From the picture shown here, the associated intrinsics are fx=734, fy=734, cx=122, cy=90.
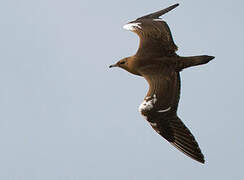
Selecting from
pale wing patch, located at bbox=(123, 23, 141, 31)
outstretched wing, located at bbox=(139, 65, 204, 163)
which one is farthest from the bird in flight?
pale wing patch, located at bbox=(123, 23, 141, 31)

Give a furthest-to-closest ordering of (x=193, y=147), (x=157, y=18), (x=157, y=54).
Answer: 1. (x=157, y=18)
2. (x=157, y=54)
3. (x=193, y=147)

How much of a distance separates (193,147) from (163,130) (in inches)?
30.6

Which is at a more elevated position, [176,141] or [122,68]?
[122,68]

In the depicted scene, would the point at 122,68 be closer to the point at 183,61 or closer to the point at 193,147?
the point at 183,61

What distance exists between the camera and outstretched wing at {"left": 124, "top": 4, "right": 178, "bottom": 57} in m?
16.6

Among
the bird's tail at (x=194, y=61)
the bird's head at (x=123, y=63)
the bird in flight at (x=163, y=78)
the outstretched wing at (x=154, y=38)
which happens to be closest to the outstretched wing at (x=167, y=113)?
the bird in flight at (x=163, y=78)

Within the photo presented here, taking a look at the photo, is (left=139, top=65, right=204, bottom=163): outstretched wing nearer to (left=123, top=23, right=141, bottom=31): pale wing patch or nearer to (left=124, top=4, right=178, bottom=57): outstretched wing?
(left=124, top=4, right=178, bottom=57): outstretched wing

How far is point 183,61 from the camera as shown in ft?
52.7

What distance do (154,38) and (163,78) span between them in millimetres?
1360

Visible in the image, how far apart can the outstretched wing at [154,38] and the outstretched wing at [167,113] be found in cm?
98

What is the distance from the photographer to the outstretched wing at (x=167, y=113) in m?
15.5

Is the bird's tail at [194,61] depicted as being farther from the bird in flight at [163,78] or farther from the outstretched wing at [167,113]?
the outstretched wing at [167,113]

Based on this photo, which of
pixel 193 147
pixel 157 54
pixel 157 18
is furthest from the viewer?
Answer: pixel 157 18

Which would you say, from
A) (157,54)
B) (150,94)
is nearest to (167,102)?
(150,94)
